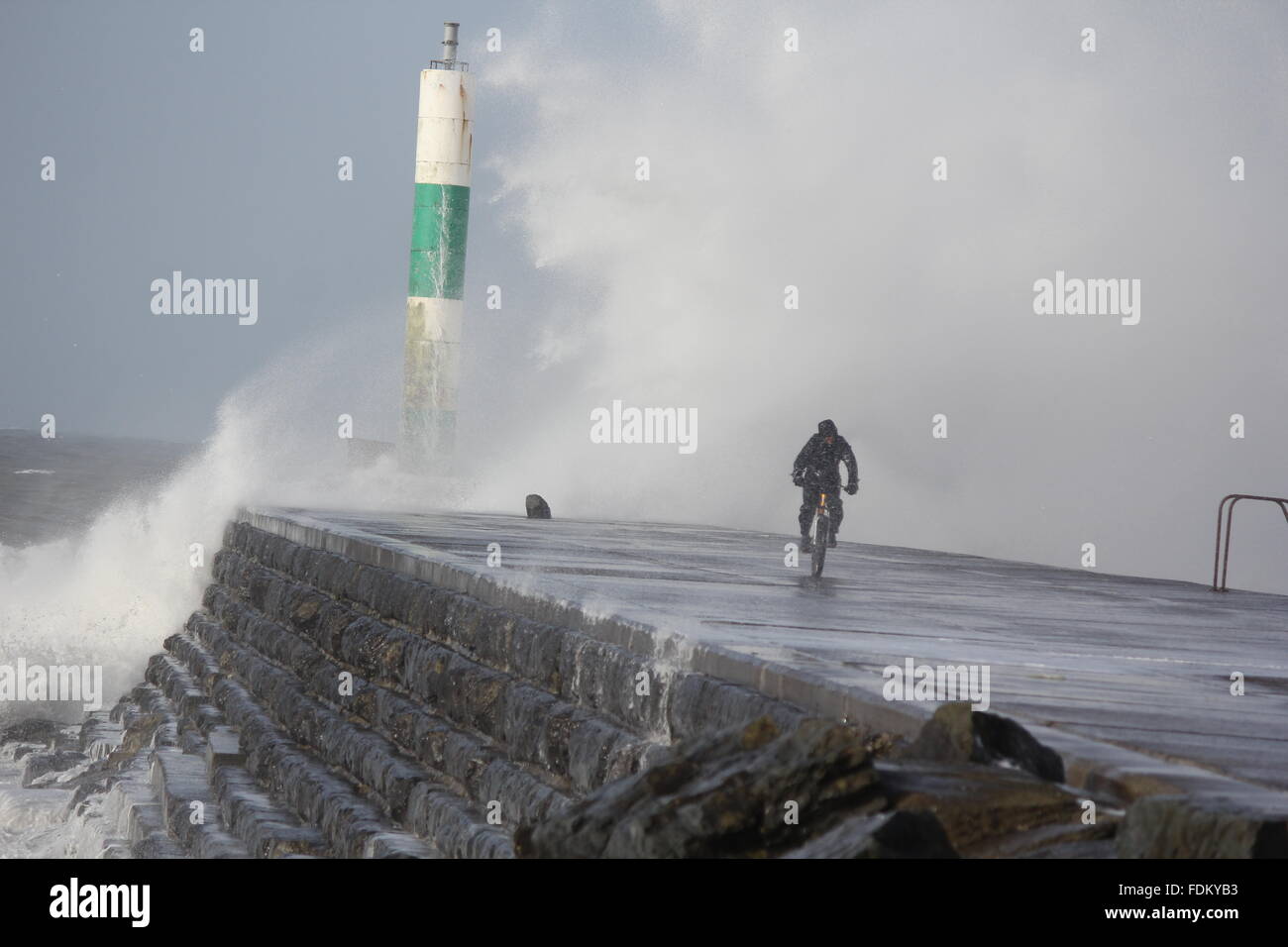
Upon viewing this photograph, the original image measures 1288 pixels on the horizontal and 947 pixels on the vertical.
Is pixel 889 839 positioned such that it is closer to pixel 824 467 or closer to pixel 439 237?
pixel 824 467

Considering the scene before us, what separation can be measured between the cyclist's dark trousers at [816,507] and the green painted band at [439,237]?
48.9ft

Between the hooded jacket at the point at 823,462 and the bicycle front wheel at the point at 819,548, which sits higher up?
the hooded jacket at the point at 823,462

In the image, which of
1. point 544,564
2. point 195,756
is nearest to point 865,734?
point 544,564

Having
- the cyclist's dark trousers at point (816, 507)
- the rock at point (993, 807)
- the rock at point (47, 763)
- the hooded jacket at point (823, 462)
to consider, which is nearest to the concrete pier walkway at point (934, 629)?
the rock at point (993, 807)

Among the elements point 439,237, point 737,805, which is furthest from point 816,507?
point 439,237

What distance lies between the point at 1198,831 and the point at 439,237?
82.4 feet

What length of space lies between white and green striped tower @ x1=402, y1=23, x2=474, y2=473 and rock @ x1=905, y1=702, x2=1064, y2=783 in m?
24.1

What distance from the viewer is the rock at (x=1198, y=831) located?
3.58m

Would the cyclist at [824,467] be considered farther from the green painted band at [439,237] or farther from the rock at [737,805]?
the green painted band at [439,237]

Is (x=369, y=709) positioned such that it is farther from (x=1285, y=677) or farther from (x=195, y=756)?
(x=1285, y=677)

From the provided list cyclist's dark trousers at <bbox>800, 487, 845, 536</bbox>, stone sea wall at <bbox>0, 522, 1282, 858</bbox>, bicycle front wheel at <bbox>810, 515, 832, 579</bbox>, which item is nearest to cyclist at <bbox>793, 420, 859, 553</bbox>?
cyclist's dark trousers at <bbox>800, 487, 845, 536</bbox>

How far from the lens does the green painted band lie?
92.0 feet

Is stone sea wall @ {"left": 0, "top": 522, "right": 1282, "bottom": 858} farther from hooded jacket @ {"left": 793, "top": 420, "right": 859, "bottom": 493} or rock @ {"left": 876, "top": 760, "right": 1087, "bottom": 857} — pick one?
hooded jacket @ {"left": 793, "top": 420, "right": 859, "bottom": 493}

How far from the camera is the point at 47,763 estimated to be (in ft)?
46.3
